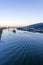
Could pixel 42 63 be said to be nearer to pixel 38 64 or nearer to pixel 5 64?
pixel 38 64

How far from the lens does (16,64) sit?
20609 millimetres

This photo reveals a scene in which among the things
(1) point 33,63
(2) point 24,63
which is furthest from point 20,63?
(1) point 33,63

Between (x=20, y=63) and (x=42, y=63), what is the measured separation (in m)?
4.58

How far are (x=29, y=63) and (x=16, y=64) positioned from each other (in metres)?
2.85

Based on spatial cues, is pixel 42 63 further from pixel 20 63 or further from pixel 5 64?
pixel 5 64

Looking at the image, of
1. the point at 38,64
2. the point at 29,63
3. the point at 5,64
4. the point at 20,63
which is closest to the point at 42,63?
the point at 38,64

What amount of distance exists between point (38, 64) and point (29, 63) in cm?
192

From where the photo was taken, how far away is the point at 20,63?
837 inches

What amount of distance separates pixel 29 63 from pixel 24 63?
1085 mm

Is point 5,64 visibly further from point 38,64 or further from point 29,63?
point 38,64

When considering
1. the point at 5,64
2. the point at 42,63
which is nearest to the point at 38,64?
the point at 42,63

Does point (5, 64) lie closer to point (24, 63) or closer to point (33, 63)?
point (24, 63)

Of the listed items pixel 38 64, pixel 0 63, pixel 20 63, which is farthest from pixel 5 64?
pixel 38 64

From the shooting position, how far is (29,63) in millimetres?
21562
